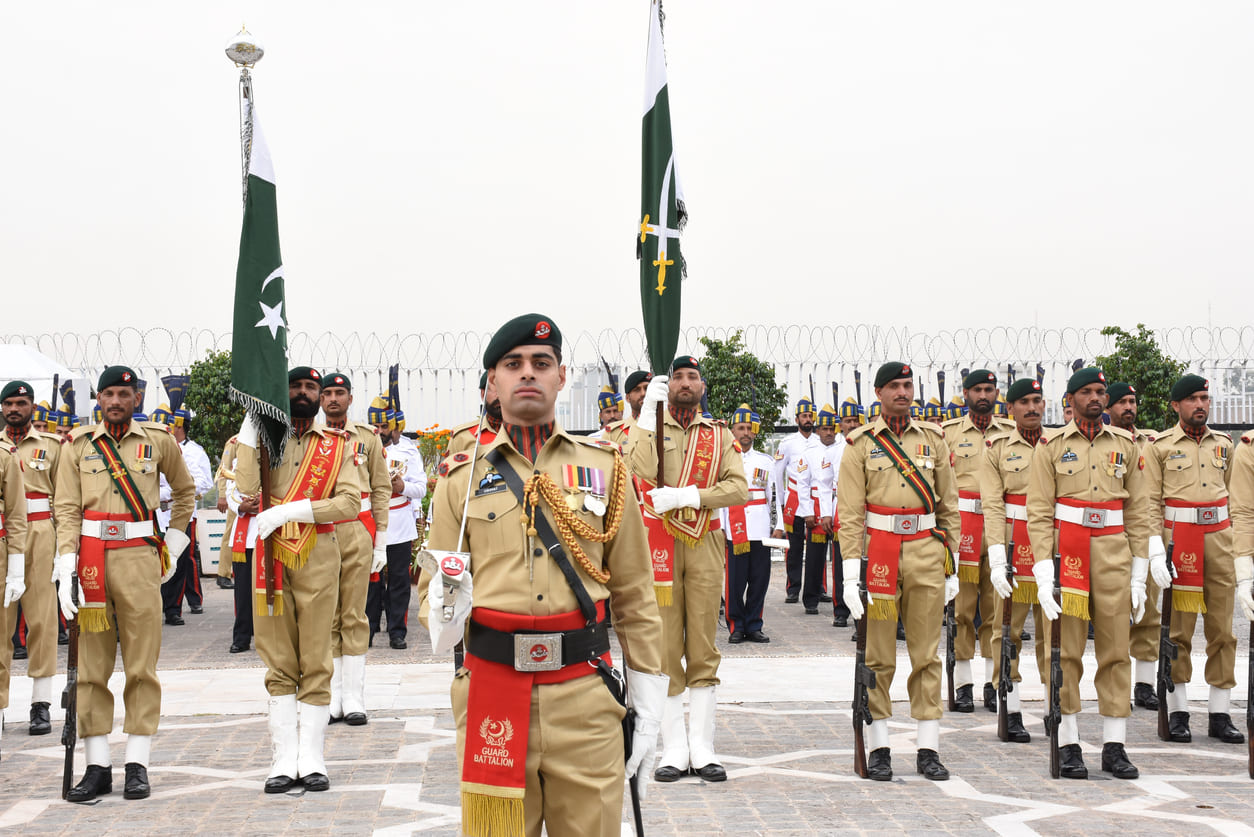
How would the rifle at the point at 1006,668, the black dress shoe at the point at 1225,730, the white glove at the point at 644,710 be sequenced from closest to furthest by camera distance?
the white glove at the point at 644,710
the rifle at the point at 1006,668
the black dress shoe at the point at 1225,730

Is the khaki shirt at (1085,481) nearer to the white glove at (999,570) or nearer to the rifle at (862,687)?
the white glove at (999,570)

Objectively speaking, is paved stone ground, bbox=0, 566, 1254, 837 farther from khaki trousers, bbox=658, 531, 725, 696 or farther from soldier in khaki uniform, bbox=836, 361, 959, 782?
khaki trousers, bbox=658, 531, 725, 696

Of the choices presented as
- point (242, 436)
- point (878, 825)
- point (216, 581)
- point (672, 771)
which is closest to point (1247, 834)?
point (878, 825)

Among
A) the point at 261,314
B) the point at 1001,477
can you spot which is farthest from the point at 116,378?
A: the point at 1001,477

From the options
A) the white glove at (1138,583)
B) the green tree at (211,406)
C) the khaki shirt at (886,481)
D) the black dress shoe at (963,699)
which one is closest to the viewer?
the khaki shirt at (886,481)

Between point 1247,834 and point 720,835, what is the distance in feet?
8.47

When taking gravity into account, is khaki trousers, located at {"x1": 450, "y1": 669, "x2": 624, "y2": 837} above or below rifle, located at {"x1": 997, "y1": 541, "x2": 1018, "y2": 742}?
Answer: above

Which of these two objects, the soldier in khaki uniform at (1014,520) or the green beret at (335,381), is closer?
the soldier in khaki uniform at (1014,520)

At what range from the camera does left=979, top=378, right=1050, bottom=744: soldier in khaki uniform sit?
7895 millimetres

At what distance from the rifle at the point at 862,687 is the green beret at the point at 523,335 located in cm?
357

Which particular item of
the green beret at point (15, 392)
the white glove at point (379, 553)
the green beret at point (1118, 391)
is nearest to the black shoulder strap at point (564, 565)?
the white glove at point (379, 553)

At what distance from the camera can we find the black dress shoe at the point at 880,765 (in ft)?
22.3

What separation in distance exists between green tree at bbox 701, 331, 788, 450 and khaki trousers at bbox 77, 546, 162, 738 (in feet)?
39.0

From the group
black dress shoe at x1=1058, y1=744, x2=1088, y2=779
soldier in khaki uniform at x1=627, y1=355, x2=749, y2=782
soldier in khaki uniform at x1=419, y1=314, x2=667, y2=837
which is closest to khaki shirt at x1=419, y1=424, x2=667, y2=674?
soldier in khaki uniform at x1=419, y1=314, x2=667, y2=837
